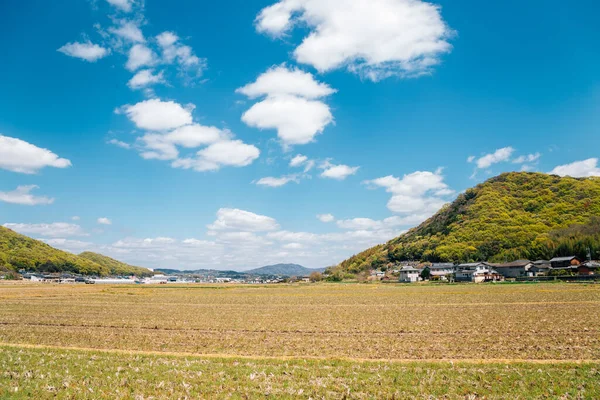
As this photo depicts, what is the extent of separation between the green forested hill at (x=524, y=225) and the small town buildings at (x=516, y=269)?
1492cm

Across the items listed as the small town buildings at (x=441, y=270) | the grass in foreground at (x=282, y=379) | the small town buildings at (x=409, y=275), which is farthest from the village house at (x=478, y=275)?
the grass in foreground at (x=282, y=379)

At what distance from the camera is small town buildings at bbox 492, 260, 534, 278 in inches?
4555

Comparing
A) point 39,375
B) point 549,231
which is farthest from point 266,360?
point 549,231

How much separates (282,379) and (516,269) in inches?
5045

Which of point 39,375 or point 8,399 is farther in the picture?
point 39,375

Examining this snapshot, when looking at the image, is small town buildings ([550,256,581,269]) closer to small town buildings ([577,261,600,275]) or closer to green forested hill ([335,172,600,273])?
green forested hill ([335,172,600,273])

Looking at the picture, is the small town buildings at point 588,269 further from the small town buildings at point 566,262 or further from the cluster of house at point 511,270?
the small town buildings at point 566,262

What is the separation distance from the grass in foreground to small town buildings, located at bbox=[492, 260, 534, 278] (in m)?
117

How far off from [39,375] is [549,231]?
546ft

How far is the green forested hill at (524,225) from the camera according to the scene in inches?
5062

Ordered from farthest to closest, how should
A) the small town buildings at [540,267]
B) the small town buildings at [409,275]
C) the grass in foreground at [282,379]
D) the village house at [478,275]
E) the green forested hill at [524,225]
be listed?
the green forested hill at [524,225], the small town buildings at [409,275], the small town buildings at [540,267], the village house at [478,275], the grass in foreground at [282,379]

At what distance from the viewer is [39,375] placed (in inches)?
486

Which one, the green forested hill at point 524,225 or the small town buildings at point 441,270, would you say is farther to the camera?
the small town buildings at point 441,270

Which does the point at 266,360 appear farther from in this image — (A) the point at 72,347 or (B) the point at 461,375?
(A) the point at 72,347
